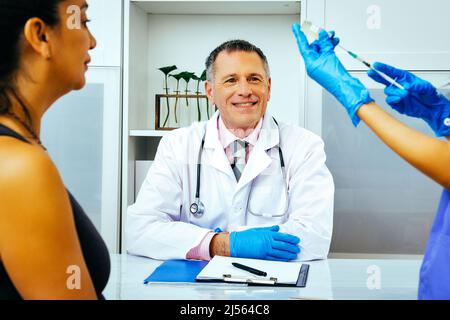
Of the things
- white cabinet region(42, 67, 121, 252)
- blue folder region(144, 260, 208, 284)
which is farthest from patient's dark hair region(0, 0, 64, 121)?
blue folder region(144, 260, 208, 284)

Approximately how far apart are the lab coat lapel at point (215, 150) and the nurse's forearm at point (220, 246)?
22 cm

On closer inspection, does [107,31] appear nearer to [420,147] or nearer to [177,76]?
[177,76]

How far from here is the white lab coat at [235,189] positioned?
103cm

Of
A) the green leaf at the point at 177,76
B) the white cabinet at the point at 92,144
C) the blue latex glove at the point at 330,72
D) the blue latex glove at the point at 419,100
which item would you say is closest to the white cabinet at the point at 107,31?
the white cabinet at the point at 92,144

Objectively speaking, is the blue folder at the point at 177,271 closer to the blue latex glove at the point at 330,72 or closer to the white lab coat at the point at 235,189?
the white lab coat at the point at 235,189

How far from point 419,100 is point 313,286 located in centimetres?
32

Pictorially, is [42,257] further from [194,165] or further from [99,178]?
[194,165]

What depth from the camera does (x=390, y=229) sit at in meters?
1.11

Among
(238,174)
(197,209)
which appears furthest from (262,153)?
(197,209)

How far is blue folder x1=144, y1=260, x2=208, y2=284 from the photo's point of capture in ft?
2.45

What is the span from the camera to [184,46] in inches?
50.3

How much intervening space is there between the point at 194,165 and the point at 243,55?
280mm

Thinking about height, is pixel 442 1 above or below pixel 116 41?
above

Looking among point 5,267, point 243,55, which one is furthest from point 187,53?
point 5,267
